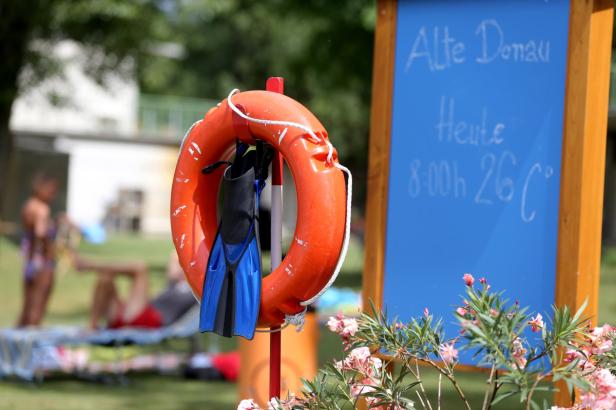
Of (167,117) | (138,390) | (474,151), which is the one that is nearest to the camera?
(474,151)

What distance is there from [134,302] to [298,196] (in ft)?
17.0

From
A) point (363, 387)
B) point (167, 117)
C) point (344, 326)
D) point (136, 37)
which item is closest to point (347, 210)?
point (344, 326)

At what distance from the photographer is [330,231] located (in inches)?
127

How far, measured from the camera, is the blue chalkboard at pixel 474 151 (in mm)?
3713

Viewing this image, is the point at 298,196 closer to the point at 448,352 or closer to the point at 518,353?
the point at 448,352

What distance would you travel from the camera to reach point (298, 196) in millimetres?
3293

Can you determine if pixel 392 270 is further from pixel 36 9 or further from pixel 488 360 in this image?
pixel 36 9

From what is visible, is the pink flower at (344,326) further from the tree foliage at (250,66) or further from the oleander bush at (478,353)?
the tree foliage at (250,66)

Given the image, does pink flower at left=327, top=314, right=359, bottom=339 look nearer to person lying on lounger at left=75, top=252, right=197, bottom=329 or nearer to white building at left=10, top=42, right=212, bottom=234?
person lying on lounger at left=75, top=252, right=197, bottom=329

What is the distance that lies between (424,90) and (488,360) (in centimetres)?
177

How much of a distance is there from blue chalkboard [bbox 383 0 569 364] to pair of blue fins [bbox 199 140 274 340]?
817 millimetres

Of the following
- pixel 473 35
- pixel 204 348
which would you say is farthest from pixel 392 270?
pixel 204 348

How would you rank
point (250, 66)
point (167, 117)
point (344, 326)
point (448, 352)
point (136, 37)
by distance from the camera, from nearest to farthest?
point (448, 352) → point (344, 326) → point (136, 37) → point (167, 117) → point (250, 66)

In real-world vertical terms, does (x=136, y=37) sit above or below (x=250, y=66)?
below
